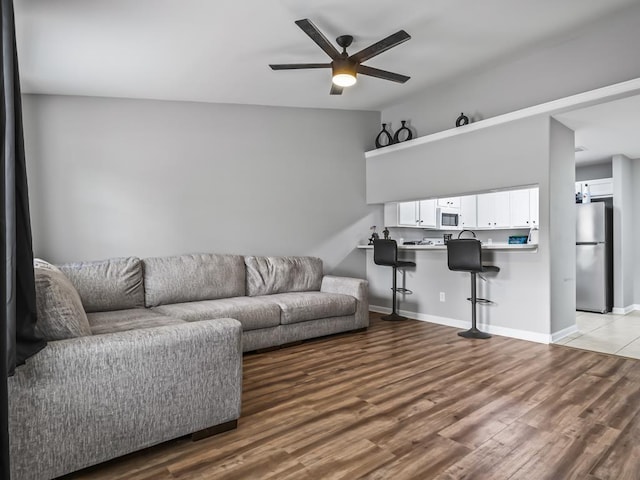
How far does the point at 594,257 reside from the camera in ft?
18.2

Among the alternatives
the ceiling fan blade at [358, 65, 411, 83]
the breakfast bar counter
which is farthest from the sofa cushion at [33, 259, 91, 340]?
the breakfast bar counter

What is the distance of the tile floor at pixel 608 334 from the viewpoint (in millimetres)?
3668

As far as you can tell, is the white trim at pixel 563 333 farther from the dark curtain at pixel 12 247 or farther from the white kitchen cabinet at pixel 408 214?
the dark curtain at pixel 12 247

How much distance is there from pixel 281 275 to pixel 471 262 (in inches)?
81.7

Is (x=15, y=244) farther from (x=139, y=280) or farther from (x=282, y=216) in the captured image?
(x=282, y=216)

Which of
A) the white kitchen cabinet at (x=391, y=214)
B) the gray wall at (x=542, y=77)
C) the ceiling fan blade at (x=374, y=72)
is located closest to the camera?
the ceiling fan blade at (x=374, y=72)

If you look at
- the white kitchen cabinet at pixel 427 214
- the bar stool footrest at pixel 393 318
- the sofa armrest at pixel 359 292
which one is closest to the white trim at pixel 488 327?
the bar stool footrest at pixel 393 318

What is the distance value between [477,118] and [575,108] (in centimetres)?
104

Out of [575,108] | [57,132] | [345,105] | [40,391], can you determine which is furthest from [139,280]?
[575,108]

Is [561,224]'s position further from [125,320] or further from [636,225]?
→ [125,320]

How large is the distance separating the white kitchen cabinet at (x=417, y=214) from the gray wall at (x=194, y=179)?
56 centimetres

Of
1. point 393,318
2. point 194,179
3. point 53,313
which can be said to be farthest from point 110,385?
point 393,318

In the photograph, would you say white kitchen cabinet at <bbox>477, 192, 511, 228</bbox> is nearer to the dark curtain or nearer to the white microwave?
the white microwave

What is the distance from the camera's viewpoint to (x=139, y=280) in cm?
358
